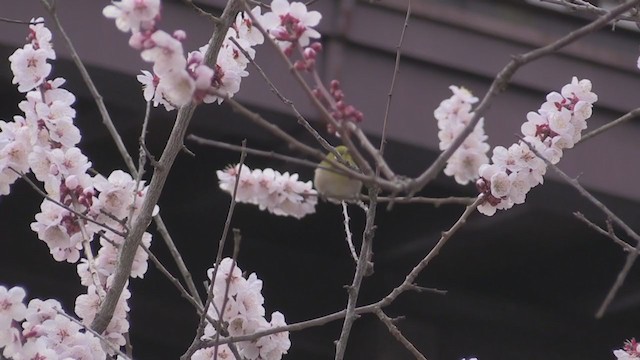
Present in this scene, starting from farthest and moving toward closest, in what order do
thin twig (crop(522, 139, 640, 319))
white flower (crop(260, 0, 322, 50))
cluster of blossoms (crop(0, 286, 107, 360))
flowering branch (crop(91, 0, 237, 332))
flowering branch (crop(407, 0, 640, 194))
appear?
flowering branch (crop(91, 0, 237, 332))
cluster of blossoms (crop(0, 286, 107, 360))
white flower (crop(260, 0, 322, 50))
thin twig (crop(522, 139, 640, 319))
flowering branch (crop(407, 0, 640, 194))

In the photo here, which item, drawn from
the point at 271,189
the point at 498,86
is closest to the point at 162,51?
the point at 498,86

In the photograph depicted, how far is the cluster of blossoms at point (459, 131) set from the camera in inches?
94.3

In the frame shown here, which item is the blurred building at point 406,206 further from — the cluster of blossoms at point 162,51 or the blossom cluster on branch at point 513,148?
→ the cluster of blossoms at point 162,51

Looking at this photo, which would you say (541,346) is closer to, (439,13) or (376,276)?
(376,276)

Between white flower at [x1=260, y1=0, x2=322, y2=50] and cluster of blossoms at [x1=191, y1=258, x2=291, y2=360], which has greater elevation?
white flower at [x1=260, y1=0, x2=322, y2=50]

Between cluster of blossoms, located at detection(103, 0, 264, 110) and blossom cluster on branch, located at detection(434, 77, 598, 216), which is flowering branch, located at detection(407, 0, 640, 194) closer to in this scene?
cluster of blossoms, located at detection(103, 0, 264, 110)

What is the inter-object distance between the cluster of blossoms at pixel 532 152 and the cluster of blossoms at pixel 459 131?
1.6 inches

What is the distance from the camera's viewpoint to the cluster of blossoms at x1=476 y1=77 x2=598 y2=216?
2.35 m

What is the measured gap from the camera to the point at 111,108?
14.4 ft

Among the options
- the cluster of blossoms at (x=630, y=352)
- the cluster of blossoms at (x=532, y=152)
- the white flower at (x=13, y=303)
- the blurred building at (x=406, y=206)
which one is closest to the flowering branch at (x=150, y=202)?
the white flower at (x=13, y=303)

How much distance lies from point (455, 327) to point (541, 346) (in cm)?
57

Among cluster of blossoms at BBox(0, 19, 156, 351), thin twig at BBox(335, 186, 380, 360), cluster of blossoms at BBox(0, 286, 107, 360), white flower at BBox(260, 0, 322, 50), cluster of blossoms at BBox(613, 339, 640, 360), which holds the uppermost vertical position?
cluster of blossoms at BBox(613, 339, 640, 360)

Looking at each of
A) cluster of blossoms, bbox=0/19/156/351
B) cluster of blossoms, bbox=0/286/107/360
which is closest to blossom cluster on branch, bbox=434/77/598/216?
cluster of blossoms, bbox=0/19/156/351

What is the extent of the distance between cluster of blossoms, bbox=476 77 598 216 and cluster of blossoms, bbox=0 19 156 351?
79 centimetres
